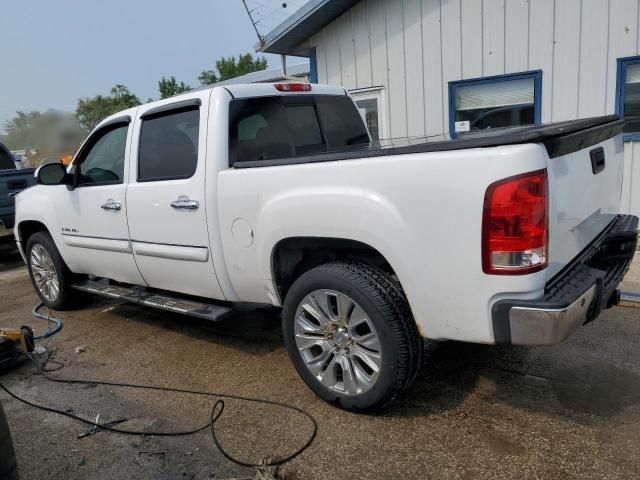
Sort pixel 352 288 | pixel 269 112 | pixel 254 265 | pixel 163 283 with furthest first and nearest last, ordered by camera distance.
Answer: pixel 163 283 < pixel 269 112 < pixel 254 265 < pixel 352 288

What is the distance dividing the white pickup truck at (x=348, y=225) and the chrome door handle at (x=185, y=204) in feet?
0.05

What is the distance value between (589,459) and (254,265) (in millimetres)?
2124

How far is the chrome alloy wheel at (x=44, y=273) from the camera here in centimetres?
555

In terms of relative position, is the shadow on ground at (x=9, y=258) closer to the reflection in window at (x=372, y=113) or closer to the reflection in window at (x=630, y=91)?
the reflection in window at (x=372, y=113)

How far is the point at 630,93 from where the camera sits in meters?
6.85

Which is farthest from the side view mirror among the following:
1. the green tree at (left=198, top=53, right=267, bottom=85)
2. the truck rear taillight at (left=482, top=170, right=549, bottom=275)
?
the green tree at (left=198, top=53, right=267, bottom=85)

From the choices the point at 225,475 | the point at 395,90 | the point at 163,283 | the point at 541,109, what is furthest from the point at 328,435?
the point at 395,90

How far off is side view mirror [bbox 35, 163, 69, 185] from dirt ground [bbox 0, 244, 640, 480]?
4.84ft

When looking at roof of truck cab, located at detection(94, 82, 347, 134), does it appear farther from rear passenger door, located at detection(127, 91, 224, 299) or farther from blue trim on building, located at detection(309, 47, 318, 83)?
blue trim on building, located at detection(309, 47, 318, 83)

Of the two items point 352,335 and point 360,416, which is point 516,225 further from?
point 360,416

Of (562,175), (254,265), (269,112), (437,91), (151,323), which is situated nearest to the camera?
(562,175)

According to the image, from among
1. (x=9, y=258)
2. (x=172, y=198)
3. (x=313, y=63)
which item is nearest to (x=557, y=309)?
(x=172, y=198)

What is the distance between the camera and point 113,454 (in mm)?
2975

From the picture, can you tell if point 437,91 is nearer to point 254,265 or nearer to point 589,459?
point 254,265
